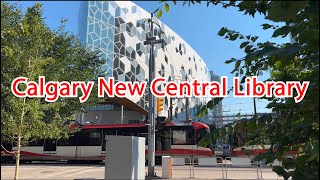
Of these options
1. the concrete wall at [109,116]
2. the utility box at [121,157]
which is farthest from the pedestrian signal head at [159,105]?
the concrete wall at [109,116]

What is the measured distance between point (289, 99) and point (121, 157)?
5.04 m

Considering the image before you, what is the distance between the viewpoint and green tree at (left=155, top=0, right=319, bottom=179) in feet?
8.35

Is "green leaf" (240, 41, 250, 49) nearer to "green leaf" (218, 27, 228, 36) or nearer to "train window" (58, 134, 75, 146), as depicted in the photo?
"green leaf" (218, 27, 228, 36)

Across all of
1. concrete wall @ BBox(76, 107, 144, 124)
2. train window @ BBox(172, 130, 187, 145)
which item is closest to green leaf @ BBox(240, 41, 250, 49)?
train window @ BBox(172, 130, 187, 145)

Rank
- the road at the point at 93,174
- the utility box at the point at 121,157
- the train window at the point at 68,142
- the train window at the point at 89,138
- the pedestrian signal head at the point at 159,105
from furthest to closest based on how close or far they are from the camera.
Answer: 1. the train window at the point at 68,142
2. the train window at the point at 89,138
3. the pedestrian signal head at the point at 159,105
4. the road at the point at 93,174
5. the utility box at the point at 121,157

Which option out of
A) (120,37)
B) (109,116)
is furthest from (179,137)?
(120,37)

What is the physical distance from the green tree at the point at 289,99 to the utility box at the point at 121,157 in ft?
13.9

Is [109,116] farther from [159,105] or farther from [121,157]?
[121,157]

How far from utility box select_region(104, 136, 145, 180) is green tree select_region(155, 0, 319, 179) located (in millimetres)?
4227

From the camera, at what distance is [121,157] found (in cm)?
782

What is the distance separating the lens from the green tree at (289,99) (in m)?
2.54

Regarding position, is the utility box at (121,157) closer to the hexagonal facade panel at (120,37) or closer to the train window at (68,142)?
the train window at (68,142)

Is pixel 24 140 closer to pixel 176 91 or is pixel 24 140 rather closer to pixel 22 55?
pixel 22 55

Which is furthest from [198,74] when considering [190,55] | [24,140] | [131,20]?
[24,140]
